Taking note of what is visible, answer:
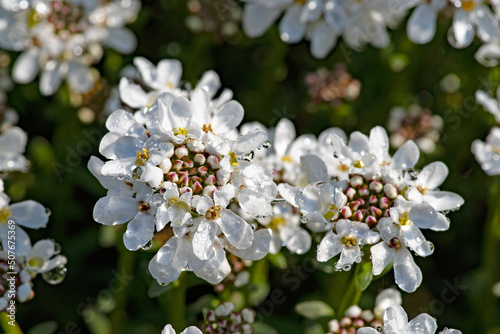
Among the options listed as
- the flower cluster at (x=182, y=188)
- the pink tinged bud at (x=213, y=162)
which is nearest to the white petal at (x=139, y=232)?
the flower cluster at (x=182, y=188)

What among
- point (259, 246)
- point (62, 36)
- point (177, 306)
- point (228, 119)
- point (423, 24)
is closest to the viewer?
point (259, 246)

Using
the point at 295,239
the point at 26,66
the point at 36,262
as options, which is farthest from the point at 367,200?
the point at 26,66

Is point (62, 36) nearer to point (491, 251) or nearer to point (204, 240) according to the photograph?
point (204, 240)

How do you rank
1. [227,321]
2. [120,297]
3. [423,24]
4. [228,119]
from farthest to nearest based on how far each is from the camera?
1. [423,24]
2. [120,297]
3. [227,321]
4. [228,119]

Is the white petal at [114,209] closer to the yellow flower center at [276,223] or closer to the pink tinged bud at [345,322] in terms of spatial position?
the yellow flower center at [276,223]

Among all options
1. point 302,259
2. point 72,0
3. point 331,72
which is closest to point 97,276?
point 302,259

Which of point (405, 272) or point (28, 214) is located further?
point (28, 214)

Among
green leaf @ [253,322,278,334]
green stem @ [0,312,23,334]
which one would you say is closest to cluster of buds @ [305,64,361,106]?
green leaf @ [253,322,278,334]

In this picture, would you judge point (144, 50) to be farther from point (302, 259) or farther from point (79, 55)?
point (302, 259)
